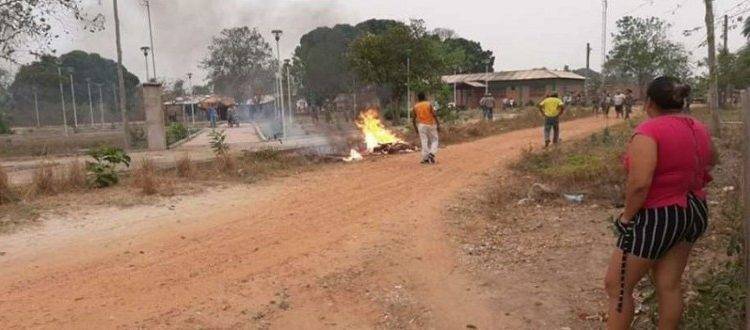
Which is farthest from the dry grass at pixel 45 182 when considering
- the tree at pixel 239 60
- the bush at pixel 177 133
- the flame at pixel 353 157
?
the tree at pixel 239 60

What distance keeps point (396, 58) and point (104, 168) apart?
19219 millimetres

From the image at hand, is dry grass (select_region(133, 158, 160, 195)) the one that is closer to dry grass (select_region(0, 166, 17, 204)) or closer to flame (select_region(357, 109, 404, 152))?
dry grass (select_region(0, 166, 17, 204))

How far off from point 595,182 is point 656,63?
35614 millimetres

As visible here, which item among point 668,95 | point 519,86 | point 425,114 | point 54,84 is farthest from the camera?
point 519,86

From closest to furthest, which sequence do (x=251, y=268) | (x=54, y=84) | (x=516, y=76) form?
1. (x=251, y=268)
2. (x=54, y=84)
3. (x=516, y=76)

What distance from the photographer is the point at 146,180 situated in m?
9.64

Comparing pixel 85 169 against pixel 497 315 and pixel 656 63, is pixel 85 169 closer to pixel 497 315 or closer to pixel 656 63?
pixel 497 315

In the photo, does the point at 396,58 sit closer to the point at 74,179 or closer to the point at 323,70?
the point at 323,70

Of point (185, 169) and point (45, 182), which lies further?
point (185, 169)

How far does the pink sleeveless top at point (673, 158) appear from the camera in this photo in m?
3.03

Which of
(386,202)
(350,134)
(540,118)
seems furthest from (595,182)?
(540,118)

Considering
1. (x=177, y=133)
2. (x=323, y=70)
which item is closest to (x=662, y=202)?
(x=177, y=133)

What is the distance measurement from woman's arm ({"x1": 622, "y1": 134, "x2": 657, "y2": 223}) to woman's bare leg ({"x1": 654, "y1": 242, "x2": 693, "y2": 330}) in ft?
1.18

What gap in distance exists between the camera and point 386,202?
845cm
